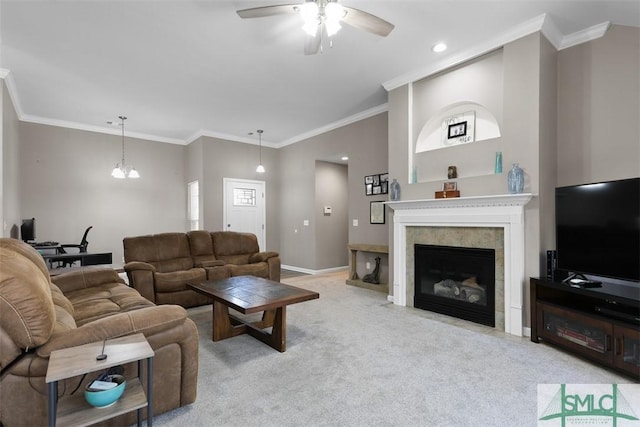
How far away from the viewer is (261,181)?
7.28 m

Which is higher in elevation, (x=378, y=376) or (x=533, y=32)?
(x=533, y=32)

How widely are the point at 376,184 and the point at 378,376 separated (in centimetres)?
345

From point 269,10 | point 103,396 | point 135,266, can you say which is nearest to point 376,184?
point 269,10

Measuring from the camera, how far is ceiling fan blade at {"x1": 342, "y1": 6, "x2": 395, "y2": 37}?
2256 mm

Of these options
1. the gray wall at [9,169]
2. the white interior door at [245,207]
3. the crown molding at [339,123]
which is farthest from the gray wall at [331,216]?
the gray wall at [9,169]

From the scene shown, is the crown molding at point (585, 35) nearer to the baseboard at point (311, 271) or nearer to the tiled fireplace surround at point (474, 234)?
the tiled fireplace surround at point (474, 234)

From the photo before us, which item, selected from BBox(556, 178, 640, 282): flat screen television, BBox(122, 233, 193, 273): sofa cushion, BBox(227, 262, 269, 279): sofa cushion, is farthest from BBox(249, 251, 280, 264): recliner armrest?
BBox(556, 178, 640, 282): flat screen television

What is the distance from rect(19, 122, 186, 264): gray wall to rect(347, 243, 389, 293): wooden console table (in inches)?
164

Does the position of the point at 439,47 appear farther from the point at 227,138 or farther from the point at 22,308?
the point at 227,138

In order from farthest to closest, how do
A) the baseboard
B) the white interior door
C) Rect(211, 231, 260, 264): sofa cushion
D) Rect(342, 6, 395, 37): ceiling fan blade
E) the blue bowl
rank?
1. the white interior door
2. the baseboard
3. Rect(211, 231, 260, 264): sofa cushion
4. Rect(342, 6, 395, 37): ceiling fan blade
5. the blue bowl

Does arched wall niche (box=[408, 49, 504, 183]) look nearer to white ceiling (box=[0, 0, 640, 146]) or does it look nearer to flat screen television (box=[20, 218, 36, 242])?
white ceiling (box=[0, 0, 640, 146])

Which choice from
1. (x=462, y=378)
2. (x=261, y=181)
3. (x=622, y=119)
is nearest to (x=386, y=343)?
(x=462, y=378)

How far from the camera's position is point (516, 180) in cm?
304

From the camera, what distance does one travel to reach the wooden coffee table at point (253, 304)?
8.75 feet
